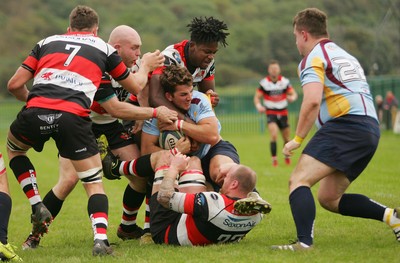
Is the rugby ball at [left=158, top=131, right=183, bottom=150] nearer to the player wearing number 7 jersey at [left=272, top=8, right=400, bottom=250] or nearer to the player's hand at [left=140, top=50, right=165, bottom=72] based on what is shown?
the player's hand at [left=140, top=50, right=165, bottom=72]

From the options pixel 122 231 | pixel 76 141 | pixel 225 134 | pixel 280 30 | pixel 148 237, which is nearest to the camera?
pixel 76 141

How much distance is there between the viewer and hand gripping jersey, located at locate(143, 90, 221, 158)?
7.75 metres

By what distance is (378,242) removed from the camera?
7293mm

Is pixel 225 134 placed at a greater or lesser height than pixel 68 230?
lesser

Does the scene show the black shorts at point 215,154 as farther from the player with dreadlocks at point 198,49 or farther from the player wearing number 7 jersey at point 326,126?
the player wearing number 7 jersey at point 326,126

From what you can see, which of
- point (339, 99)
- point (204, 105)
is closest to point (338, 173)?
point (339, 99)

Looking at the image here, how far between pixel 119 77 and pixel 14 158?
137cm

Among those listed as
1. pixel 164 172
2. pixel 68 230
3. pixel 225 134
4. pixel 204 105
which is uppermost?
pixel 204 105

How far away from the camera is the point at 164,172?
289 inches

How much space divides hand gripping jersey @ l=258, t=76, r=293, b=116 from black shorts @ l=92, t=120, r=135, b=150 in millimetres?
10905

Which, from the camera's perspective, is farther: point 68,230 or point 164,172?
point 68,230

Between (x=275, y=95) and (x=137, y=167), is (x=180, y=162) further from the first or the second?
(x=275, y=95)

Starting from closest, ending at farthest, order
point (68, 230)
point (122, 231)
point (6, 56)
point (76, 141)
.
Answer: point (76, 141)
point (122, 231)
point (68, 230)
point (6, 56)

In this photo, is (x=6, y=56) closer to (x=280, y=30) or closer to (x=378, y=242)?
(x=280, y=30)
